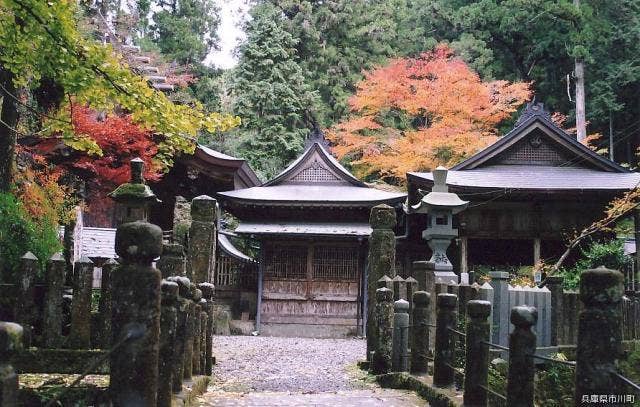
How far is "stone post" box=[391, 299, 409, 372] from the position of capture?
26.7ft

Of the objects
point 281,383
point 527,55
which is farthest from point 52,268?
point 527,55

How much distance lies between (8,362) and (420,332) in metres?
5.40

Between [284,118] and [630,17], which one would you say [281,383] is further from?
[630,17]

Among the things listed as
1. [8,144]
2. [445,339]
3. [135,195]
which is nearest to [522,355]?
[445,339]

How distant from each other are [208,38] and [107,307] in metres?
31.5

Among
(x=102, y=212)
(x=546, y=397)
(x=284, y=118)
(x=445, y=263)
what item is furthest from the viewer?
(x=284, y=118)

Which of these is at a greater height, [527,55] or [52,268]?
[527,55]

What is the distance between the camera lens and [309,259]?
19.5m

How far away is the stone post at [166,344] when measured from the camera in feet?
14.6

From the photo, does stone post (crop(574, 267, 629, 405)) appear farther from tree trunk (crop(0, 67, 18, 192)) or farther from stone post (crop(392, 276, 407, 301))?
tree trunk (crop(0, 67, 18, 192))

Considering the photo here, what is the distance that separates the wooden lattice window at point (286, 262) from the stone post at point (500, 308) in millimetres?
11158

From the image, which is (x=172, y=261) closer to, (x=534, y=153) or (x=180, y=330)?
(x=180, y=330)

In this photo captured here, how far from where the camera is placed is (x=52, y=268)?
22.7 ft

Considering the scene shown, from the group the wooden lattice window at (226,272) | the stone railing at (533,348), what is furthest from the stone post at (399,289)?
the wooden lattice window at (226,272)
